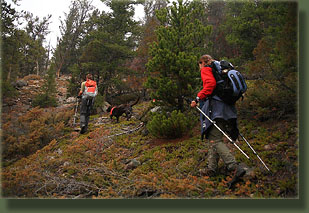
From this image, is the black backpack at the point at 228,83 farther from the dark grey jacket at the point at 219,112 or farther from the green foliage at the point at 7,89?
the green foliage at the point at 7,89

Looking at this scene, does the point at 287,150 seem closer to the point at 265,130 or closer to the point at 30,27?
the point at 265,130

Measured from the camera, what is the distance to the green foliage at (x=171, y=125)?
17.1 feet

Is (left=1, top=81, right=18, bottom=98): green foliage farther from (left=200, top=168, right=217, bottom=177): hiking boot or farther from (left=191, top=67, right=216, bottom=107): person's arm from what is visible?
(left=200, top=168, right=217, bottom=177): hiking boot

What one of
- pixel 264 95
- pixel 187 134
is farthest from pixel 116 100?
pixel 264 95

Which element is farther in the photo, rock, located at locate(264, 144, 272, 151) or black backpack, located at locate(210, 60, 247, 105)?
rock, located at locate(264, 144, 272, 151)

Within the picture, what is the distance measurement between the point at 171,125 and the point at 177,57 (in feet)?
6.18

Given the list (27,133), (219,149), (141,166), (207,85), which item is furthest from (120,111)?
(219,149)

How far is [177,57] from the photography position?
5.31 metres

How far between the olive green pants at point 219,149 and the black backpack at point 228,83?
46cm

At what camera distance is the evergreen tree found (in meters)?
5.34

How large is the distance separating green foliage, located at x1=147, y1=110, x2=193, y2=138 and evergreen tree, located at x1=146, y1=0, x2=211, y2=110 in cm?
53

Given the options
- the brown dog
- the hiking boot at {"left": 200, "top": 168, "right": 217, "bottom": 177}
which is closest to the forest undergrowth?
the hiking boot at {"left": 200, "top": 168, "right": 217, "bottom": 177}

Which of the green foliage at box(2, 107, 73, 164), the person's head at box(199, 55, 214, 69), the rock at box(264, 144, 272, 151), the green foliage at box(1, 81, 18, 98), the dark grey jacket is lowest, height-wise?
the green foliage at box(2, 107, 73, 164)

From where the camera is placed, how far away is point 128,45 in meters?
13.8
